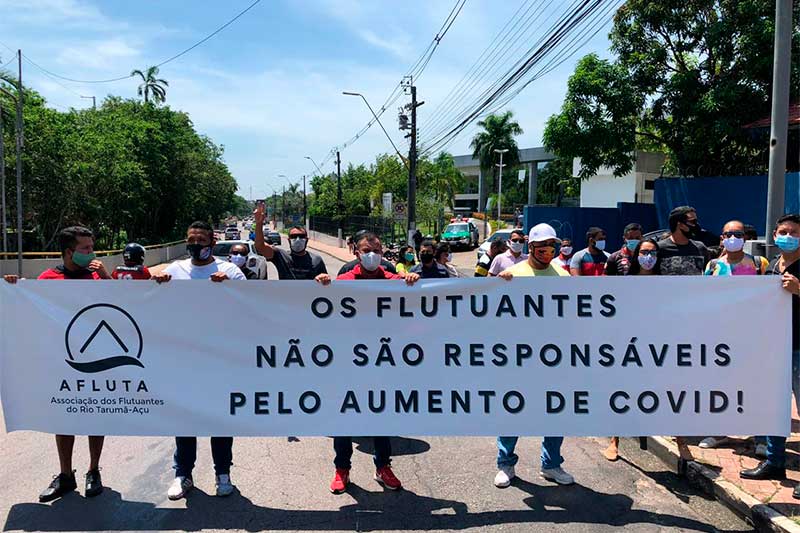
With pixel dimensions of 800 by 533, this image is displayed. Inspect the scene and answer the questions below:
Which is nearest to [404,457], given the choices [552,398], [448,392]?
[448,392]

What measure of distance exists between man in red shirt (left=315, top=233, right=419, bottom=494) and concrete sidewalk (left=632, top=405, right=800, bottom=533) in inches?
86.6

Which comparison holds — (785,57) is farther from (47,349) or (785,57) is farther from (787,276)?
(47,349)

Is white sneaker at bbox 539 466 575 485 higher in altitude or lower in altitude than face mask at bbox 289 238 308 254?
lower

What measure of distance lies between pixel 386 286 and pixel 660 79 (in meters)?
15.9

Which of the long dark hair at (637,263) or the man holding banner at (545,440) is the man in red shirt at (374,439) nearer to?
the man holding banner at (545,440)

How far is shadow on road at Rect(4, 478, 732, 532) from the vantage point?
3.95 m

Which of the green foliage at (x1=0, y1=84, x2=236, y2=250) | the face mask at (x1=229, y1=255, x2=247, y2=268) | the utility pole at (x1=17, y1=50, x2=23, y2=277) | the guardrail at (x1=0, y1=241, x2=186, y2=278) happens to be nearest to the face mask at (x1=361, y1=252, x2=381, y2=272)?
the face mask at (x1=229, y1=255, x2=247, y2=268)

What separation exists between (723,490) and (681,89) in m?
15.0

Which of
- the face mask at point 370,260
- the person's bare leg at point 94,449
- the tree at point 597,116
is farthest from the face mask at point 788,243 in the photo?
the tree at point 597,116

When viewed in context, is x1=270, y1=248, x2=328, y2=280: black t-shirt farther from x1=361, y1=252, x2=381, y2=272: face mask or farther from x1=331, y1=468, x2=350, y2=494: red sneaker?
x1=331, y1=468, x2=350, y2=494: red sneaker

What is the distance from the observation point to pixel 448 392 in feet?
14.3

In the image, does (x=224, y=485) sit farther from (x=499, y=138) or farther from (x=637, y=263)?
(x=499, y=138)

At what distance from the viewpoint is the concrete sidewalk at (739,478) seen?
3945 mm

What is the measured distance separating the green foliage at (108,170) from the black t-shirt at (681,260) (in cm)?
2490
